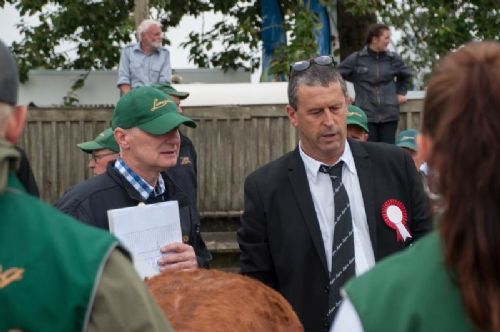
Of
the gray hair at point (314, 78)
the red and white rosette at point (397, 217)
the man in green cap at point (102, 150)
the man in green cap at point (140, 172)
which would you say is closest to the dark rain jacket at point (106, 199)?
the man in green cap at point (140, 172)

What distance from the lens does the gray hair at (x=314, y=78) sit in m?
5.61

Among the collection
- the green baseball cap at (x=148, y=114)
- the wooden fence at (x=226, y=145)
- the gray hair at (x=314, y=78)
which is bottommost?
the wooden fence at (x=226, y=145)

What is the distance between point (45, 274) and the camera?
2596 millimetres

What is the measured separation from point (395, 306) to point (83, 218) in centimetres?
266

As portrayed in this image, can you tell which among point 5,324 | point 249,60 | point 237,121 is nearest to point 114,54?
point 249,60

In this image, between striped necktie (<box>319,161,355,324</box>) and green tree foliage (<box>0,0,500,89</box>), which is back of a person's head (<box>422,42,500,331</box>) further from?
green tree foliage (<box>0,0,500,89</box>)

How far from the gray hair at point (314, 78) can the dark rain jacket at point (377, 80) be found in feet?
25.8

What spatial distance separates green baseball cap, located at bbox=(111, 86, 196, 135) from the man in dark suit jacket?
17.9 inches

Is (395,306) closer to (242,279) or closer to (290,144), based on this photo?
(242,279)

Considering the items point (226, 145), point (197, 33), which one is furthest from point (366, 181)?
point (197, 33)

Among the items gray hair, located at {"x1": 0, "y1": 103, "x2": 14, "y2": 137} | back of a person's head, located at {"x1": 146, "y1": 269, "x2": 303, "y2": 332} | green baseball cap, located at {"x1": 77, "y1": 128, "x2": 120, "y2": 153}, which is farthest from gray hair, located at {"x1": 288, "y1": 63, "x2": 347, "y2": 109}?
gray hair, located at {"x1": 0, "y1": 103, "x2": 14, "y2": 137}

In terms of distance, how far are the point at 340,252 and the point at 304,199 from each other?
0.99 ft

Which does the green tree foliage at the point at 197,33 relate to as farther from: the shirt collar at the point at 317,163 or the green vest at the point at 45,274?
the green vest at the point at 45,274

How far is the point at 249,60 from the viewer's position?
19.4 m
